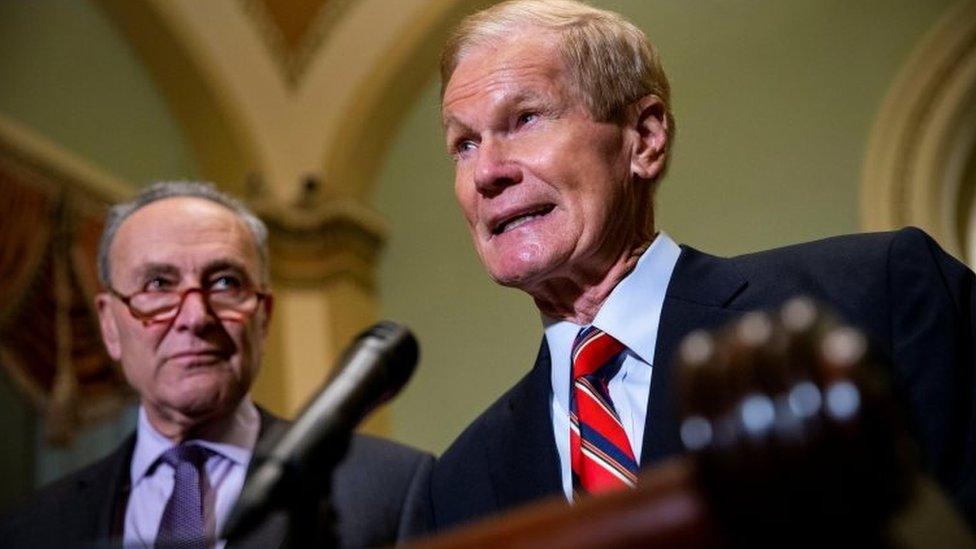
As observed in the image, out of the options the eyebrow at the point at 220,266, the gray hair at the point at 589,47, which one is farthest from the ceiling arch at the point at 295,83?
the gray hair at the point at 589,47

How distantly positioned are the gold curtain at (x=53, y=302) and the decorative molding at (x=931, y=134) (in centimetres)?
341

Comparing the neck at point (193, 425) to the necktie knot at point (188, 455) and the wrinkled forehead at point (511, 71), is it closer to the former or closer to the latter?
the necktie knot at point (188, 455)

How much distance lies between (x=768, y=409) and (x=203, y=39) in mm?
6257

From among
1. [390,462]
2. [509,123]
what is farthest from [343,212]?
[509,123]

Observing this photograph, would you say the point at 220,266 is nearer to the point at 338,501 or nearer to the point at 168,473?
the point at 168,473

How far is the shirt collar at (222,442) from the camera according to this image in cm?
257

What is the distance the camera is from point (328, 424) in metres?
1.19

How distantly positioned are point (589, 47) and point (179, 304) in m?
1.05

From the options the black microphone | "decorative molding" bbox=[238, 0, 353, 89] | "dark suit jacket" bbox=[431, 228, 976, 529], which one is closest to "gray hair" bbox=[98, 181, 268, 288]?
"dark suit jacket" bbox=[431, 228, 976, 529]

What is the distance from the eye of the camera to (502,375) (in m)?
5.19

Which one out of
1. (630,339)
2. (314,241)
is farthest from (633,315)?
(314,241)

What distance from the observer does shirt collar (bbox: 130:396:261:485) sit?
101 inches

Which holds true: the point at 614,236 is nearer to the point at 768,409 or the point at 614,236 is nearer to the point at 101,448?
the point at 768,409

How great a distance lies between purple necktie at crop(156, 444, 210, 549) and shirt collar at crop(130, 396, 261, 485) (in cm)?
3
